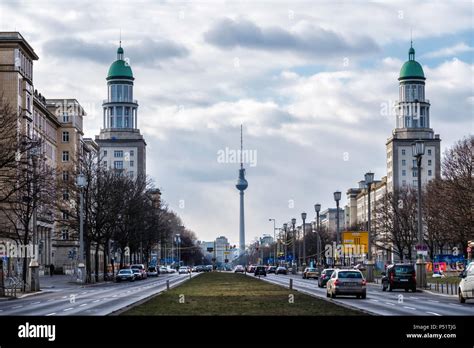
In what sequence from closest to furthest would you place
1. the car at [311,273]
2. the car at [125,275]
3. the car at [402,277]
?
the car at [402,277] < the car at [125,275] < the car at [311,273]

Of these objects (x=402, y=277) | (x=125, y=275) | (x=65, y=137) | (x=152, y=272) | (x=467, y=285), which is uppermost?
(x=65, y=137)

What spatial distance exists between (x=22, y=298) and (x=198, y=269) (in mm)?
133099

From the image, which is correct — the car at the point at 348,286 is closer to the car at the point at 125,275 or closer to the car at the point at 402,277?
the car at the point at 402,277

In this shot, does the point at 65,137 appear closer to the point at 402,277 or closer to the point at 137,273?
the point at 137,273

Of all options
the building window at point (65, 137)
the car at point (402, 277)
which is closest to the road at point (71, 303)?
the car at point (402, 277)

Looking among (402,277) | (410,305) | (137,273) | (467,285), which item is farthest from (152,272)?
(410,305)

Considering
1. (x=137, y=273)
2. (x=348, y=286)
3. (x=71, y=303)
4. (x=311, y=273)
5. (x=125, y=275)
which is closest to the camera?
(x=71, y=303)

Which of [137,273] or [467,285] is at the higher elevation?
[467,285]

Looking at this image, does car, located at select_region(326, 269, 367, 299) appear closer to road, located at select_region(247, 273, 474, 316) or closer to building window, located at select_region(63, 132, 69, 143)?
road, located at select_region(247, 273, 474, 316)

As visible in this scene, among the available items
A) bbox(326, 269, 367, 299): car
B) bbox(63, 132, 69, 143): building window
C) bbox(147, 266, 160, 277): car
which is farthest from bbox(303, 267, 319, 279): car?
bbox(326, 269, 367, 299): car

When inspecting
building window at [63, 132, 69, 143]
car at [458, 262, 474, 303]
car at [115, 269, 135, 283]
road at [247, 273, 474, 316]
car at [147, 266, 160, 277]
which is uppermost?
building window at [63, 132, 69, 143]
